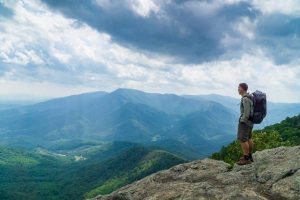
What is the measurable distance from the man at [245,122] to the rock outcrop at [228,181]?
2.38ft

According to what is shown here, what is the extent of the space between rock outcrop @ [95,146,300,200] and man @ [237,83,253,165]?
0.73 meters

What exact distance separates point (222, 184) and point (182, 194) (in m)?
2.74

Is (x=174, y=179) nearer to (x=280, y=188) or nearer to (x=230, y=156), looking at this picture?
(x=280, y=188)

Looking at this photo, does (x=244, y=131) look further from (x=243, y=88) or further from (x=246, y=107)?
(x=243, y=88)

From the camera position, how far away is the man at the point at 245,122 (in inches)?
998

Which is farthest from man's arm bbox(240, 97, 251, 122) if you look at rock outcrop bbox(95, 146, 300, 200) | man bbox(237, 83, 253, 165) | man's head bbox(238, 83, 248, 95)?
rock outcrop bbox(95, 146, 300, 200)

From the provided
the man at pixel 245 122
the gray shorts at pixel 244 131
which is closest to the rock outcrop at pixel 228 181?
the man at pixel 245 122

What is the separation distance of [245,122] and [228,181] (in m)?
4.49

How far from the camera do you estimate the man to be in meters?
25.4

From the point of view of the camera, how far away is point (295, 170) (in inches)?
875

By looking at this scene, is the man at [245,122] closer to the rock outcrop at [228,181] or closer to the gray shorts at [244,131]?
the gray shorts at [244,131]

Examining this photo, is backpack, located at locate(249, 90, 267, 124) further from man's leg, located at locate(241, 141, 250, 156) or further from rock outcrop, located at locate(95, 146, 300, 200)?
rock outcrop, located at locate(95, 146, 300, 200)

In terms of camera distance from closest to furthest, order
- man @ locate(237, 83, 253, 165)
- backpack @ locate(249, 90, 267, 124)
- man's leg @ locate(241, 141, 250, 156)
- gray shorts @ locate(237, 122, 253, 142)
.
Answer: backpack @ locate(249, 90, 267, 124), man @ locate(237, 83, 253, 165), gray shorts @ locate(237, 122, 253, 142), man's leg @ locate(241, 141, 250, 156)

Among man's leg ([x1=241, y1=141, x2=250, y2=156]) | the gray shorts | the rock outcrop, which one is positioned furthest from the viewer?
man's leg ([x1=241, y1=141, x2=250, y2=156])
